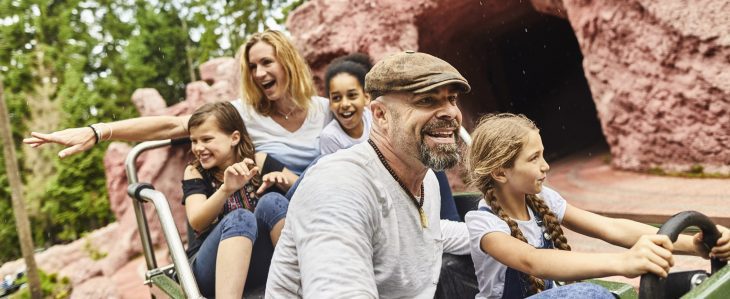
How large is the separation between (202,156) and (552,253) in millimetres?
1213

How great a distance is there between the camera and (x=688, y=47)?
371cm

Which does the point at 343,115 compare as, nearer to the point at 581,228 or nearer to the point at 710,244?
the point at 581,228

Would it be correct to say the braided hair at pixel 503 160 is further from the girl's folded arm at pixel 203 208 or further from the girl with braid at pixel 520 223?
the girl's folded arm at pixel 203 208

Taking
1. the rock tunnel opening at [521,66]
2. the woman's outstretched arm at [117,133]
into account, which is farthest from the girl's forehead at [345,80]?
the rock tunnel opening at [521,66]

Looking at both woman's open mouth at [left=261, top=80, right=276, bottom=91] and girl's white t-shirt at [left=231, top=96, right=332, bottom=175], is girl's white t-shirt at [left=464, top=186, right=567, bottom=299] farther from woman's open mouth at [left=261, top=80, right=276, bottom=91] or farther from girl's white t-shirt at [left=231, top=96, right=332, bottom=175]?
woman's open mouth at [left=261, top=80, right=276, bottom=91]

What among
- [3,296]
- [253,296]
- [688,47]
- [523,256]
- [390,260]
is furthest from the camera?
[3,296]

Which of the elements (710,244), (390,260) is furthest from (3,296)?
(710,244)

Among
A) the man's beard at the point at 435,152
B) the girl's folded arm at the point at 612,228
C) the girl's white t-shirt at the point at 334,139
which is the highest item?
the man's beard at the point at 435,152

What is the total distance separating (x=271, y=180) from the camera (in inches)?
73.3

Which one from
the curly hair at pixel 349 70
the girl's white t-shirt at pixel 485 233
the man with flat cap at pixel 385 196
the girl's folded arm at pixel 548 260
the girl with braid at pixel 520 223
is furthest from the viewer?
the curly hair at pixel 349 70

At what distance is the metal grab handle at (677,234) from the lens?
0.92m

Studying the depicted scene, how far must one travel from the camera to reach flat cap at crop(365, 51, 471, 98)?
3.26ft

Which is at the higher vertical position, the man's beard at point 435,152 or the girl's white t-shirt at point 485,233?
the man's beard at point 435,152

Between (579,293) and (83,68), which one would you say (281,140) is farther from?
(83,68)
